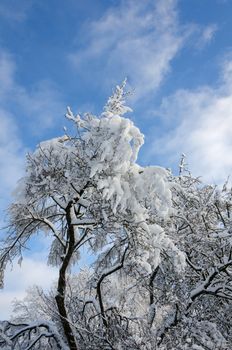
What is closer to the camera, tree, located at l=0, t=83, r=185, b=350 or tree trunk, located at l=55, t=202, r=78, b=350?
tree, located at l=0, t=83, r=185, b=350

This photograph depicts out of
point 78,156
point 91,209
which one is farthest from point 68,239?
point 78,156

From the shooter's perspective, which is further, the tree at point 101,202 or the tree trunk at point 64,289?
the tree trunk at point 64,289

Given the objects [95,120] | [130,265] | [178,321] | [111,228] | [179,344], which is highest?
[95,120]

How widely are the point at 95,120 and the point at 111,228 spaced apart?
87.9 inches

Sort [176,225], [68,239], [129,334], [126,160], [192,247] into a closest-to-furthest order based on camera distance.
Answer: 1. [126,160]
2. [129,334]
3. [68,239]
4. [192,247]
5. [176,225]

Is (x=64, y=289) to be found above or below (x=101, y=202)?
below

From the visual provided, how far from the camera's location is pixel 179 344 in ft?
25.8

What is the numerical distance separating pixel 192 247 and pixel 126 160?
178 inches

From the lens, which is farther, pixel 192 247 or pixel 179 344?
pixel 192 247

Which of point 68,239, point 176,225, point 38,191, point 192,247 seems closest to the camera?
point 38,191

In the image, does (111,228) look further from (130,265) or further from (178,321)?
(178,321)

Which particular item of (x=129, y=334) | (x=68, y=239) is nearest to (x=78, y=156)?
(x=68, y=239)

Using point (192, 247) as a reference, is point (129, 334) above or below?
below

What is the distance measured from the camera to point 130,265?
868cm
